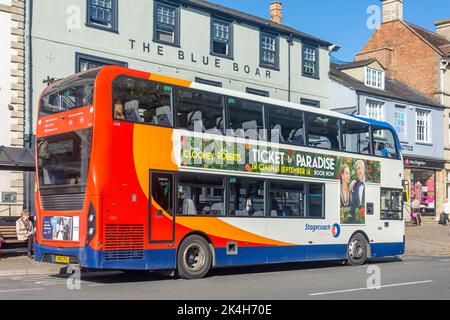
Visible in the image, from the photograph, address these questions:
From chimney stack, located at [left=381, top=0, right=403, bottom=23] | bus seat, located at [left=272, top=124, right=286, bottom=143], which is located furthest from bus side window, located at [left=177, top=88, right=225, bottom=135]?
chimney stack, located at [left=381, top=0, right=403, bottom=23]

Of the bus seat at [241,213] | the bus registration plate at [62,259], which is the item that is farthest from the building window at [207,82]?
the bus registration plate at [62,259]

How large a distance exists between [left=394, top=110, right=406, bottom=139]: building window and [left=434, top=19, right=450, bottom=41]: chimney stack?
1101cm

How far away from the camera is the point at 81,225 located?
12578 mm

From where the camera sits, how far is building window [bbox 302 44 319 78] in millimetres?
31812

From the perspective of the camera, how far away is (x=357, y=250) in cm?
1864

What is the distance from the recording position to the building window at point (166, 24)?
25.7m

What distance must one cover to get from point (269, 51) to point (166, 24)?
6.14m

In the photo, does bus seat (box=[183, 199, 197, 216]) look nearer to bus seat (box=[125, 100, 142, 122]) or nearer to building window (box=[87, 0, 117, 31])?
bus seat (box=[125, 100, 142, 122])

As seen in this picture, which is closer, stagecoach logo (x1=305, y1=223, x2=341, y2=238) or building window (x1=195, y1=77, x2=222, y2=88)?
stagecoach logo (x1=305, y1=223, x2=341, y2=238)

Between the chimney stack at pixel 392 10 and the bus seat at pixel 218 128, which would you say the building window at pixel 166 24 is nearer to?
the bus seat at pixel 218 128

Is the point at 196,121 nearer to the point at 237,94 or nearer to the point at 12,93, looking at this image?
the point at 237,94

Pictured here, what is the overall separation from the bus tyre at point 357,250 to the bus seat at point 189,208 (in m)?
6.14

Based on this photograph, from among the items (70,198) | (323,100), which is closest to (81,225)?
(70,198)
